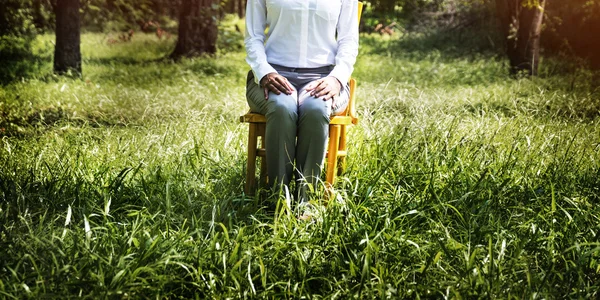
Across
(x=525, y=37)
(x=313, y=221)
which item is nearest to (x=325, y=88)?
(x=313, y=221)

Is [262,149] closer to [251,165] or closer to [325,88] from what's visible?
[251,165]

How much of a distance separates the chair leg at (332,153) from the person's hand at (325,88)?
0.21 meters

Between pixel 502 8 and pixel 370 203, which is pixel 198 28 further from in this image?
pixel 370 203

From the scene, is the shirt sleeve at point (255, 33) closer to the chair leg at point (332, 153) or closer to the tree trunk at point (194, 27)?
the chair leg at point (332, 153)

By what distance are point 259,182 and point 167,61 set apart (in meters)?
8.49

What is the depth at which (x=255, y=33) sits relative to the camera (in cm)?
392

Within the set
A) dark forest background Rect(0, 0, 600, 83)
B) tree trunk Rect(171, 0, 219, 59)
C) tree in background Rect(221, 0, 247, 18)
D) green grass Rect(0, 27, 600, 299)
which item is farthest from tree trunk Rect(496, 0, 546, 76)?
tree in background Rect(221, 0, 247, 18)

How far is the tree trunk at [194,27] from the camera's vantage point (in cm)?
1238

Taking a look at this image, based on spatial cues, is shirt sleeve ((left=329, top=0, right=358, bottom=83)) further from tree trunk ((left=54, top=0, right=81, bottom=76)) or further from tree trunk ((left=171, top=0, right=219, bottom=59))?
tree trunk ((left=171, top=0, right=219, bottom=59))

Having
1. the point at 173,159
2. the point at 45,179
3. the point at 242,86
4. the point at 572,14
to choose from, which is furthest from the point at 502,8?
the point at 45,179

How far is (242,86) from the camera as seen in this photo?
8.96 m

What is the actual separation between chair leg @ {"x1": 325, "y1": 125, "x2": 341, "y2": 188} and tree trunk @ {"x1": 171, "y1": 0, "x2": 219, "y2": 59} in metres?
8.92

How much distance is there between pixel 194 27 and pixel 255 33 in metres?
8.93

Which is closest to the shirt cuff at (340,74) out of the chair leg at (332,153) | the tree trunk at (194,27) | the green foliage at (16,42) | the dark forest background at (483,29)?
the chair leg at (332,153)
